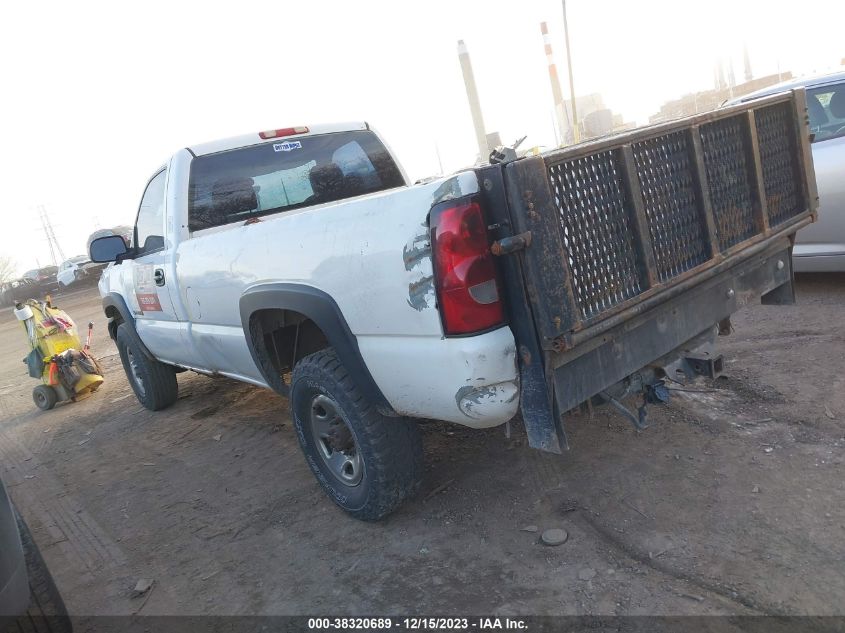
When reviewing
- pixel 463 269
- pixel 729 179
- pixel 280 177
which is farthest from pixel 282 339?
pixel 729 179

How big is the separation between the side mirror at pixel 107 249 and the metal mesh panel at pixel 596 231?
12.4 ft

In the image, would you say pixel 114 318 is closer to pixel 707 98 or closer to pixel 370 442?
pixel 370 442

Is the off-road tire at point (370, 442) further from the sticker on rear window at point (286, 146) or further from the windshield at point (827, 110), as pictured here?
the windshield at point (827, 110)

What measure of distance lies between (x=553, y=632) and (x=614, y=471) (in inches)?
46.5

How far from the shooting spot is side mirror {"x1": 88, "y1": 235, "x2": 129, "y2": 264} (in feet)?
15.6

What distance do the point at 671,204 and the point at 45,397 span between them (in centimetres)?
704

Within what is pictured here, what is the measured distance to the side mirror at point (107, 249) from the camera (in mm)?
4766

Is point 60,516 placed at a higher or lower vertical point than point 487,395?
lower

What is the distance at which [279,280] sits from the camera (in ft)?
10.1

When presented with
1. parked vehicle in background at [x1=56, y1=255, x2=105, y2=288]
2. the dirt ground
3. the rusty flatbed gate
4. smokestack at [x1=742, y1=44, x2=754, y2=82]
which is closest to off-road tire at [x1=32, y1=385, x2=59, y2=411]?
the dirt ground

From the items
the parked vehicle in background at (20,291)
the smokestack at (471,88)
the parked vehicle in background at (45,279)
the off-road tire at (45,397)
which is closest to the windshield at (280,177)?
the off-road tire at (45,397)

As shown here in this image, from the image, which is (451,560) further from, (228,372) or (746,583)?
(228,372)

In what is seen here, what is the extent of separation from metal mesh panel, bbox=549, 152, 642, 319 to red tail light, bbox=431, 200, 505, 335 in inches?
12.7

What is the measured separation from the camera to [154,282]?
464 centimetres
